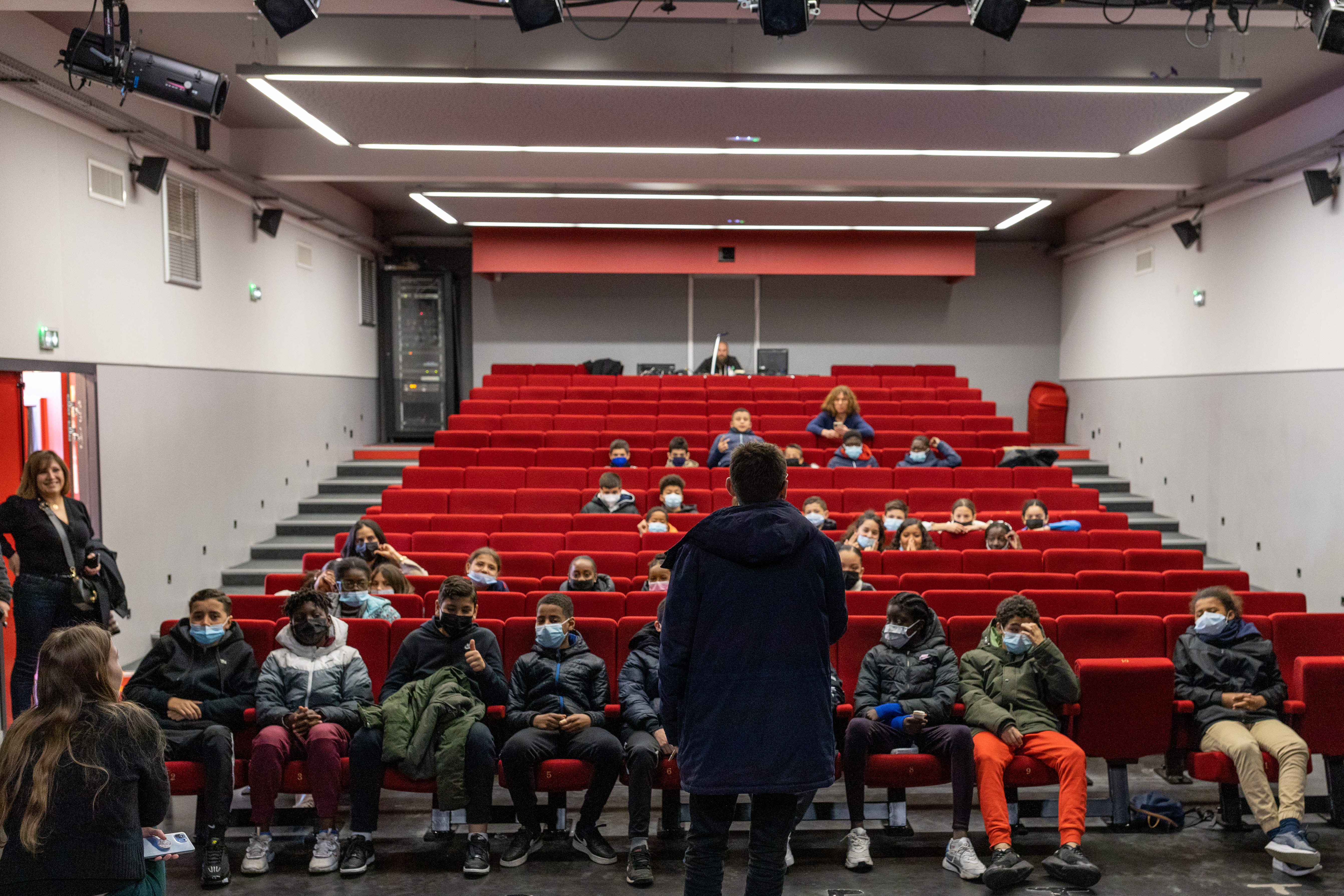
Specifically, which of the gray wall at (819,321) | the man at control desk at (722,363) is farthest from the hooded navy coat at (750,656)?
the gray wall at (819,321)

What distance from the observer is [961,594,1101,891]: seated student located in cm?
313

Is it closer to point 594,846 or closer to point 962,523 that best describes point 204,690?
point 594,846

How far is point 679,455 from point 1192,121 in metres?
4.05

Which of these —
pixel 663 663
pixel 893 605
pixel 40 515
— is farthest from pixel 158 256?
pixel 663 663

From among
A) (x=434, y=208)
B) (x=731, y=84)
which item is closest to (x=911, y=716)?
(x=731, y=84)

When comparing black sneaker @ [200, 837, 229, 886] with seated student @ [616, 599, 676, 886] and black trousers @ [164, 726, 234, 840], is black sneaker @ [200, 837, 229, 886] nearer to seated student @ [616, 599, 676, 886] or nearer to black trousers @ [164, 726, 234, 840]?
black trousers @ [164, 726, 234, 840]

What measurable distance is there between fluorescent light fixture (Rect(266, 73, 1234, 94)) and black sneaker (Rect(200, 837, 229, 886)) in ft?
13.1

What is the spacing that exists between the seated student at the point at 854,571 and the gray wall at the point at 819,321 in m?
7.94

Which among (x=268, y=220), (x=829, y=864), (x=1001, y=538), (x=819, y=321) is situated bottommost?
(x=829, y=864)

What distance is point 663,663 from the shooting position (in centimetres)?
209

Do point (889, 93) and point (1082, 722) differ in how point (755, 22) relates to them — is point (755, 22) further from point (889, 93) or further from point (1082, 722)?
point (1082, 722)

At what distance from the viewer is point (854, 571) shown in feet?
14.8

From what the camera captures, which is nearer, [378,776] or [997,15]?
[378,776]

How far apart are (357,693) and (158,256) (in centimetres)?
449
